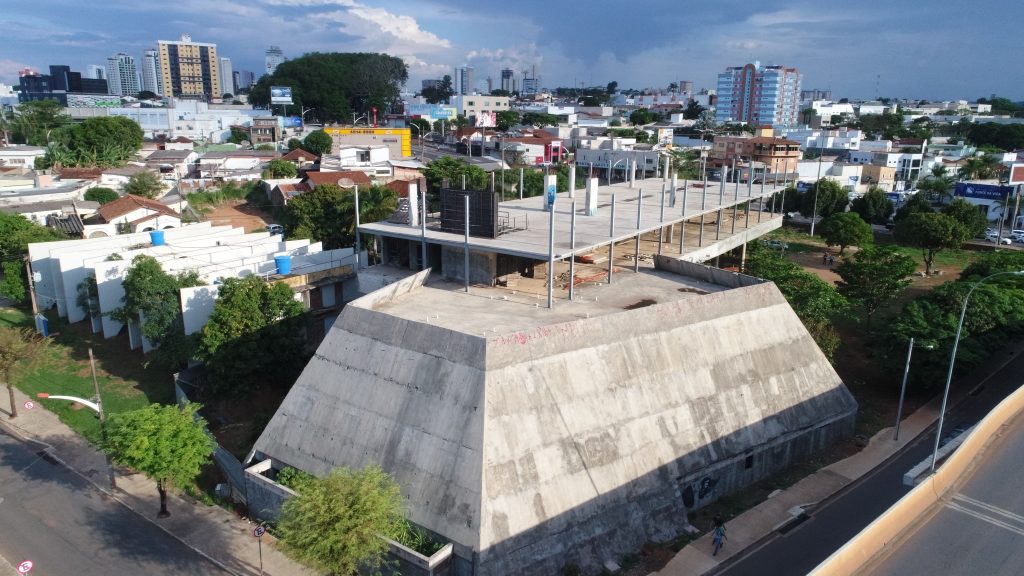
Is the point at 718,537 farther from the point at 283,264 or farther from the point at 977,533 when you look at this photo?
the point at 283,264

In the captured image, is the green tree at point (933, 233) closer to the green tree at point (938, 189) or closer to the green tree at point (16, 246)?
the green tree at point (938, 189)

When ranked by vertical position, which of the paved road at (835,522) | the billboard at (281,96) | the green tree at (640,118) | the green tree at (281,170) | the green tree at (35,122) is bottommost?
the paved road at (835,522)

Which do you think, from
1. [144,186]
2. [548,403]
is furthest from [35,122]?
[548,403]

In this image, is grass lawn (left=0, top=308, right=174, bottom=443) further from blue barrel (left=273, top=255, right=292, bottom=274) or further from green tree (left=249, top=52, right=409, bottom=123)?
green tree (left=249, top=52, right=409, bottom=123)

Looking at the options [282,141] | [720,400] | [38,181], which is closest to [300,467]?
[720,400]

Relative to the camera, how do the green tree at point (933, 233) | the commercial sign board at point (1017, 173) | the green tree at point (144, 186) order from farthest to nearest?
the commercial sign board at point (1017, 173) → the green tree at point (144, 186) → the green tree at point (933, 233)

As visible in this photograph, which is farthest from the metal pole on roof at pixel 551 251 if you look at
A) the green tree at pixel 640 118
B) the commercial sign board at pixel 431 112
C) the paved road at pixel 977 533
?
the green tree at pixel 640 118
